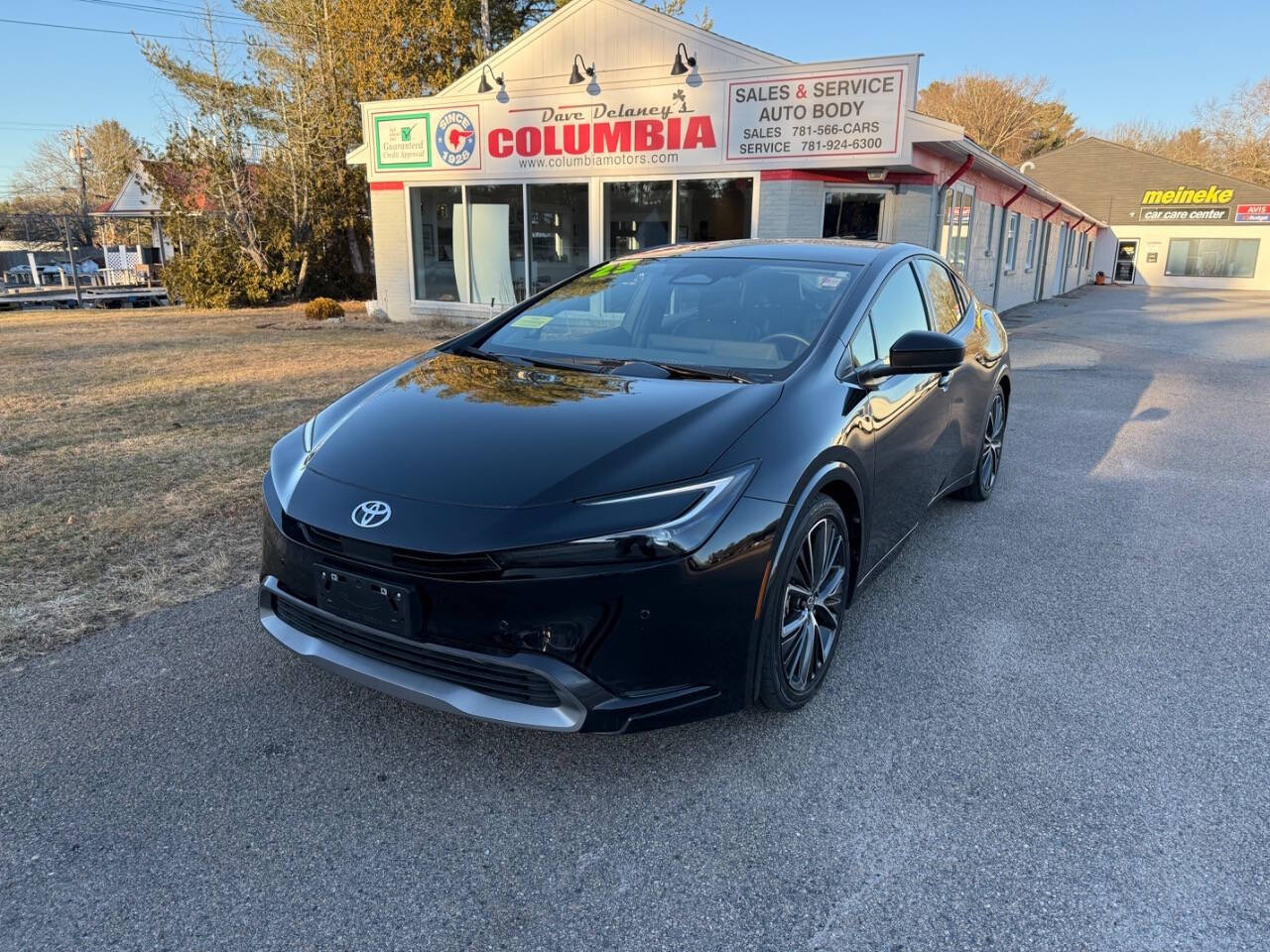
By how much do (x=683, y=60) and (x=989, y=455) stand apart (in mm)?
9690

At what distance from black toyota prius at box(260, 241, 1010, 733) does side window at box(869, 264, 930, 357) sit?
3 centimetres

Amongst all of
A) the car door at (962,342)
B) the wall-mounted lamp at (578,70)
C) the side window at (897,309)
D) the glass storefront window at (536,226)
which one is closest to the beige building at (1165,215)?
the glass storefront window at (536,226)

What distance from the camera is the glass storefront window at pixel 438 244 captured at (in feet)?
51.6

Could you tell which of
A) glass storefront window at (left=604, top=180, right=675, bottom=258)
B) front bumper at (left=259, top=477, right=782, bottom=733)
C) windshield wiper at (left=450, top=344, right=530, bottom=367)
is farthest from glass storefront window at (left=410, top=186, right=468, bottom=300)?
front bumper at (left=259, top=477, right=782, bottom=733)

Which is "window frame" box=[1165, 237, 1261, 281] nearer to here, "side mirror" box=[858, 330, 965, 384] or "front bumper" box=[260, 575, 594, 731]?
"side mirror" box=[858, 330, 965, 384]

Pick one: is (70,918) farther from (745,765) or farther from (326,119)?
(326,119)

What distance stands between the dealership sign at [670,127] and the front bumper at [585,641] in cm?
1081

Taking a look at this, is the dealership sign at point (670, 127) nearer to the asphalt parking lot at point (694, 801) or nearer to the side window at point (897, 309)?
the side window at point (897, 309)

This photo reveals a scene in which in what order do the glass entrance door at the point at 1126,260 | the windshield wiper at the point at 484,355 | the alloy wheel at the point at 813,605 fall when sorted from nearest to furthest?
the alloy wheel at the point at 813,605, the windshield wiper at the point at 484,355, the glass entrance door at the point at 1126,260

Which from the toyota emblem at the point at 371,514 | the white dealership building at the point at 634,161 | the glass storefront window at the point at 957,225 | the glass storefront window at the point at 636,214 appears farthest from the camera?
the glass storefront window at the point at 957,225

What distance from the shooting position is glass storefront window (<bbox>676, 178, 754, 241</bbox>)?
13.1 metres

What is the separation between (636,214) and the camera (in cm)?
1407

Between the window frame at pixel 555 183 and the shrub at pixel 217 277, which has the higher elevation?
the window frame at pixel 555 183

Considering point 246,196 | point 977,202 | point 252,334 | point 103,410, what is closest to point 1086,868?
point 103,410
